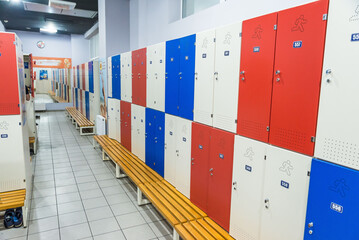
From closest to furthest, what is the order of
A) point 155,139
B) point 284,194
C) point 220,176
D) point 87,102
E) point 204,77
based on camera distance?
point 284,194 → point 220,176 → point 204,77 → point 155,139 → point 87,102

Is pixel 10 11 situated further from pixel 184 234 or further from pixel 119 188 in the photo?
pixel 184 234

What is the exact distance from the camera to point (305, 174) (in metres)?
1.91

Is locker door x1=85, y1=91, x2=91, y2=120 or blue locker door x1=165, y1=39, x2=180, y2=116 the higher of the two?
blue locker door x1=165, y1=39, x2=180, y2=116

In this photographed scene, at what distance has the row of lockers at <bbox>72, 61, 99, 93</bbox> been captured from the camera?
815cm

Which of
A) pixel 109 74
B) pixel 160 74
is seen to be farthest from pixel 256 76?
pixel 109 74

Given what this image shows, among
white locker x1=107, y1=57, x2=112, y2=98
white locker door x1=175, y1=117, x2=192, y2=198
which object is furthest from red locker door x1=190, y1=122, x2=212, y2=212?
white locker x1=107, y1=57, x2=112, y2=98

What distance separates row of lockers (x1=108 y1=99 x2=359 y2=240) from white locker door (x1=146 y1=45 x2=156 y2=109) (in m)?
0.37

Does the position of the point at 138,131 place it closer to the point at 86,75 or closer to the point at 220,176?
the point at 220,176

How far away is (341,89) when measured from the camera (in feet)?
5.41

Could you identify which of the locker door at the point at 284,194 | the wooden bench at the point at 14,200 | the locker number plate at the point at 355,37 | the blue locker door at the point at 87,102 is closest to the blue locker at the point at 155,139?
the wooden bench at the point at 14,200

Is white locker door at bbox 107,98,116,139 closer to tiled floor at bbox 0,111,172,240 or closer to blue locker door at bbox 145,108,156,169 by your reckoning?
tiled floor at bbox 0,111,172,240

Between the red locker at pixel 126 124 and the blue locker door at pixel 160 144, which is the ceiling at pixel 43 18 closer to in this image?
the red locker at pixel 126 124

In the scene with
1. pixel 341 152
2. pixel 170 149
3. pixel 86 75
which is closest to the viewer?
pixel 341 152

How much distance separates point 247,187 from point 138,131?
3.04 m
